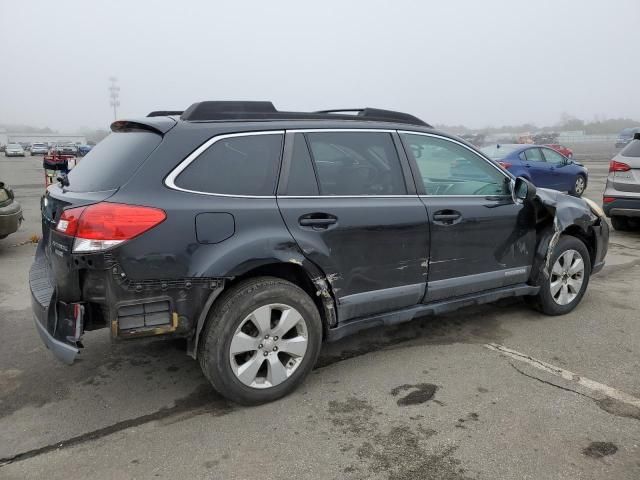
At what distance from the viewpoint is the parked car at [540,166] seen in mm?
12500

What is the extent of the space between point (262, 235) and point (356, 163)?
3.01ft

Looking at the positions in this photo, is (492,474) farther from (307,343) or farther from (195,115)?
(195,115)

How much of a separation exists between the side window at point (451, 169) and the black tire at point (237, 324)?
1337 mm

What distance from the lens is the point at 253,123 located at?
321 cm

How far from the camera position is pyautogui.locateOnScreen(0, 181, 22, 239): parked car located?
22.3ft

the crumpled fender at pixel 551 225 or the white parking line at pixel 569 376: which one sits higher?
the crumpled fender at pixel 551 225

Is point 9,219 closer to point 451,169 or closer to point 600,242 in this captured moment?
point 451,169

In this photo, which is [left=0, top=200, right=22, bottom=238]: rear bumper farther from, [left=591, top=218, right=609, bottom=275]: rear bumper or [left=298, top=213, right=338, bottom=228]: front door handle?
[left=591, top=218, right=609, bottom=275]: rear bumper

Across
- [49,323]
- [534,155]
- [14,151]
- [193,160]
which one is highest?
[193,160]

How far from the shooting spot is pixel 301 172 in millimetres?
3242

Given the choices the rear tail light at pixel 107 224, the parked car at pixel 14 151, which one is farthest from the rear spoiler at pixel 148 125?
the parked car at pixel 14 151

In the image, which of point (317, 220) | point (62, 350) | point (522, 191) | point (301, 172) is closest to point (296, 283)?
point (317, 220)

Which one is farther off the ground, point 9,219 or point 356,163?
point 356,163

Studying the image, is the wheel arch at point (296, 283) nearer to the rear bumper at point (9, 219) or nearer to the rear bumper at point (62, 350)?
the rear bumper at point (62, 350)
